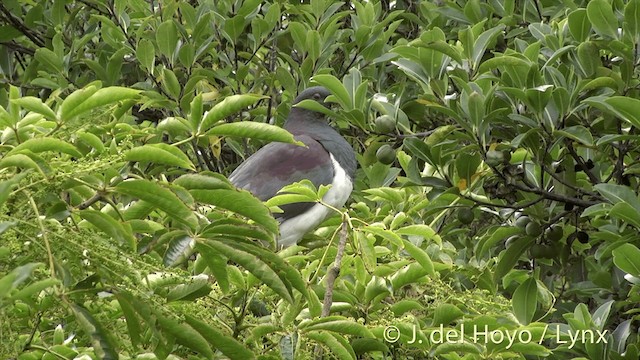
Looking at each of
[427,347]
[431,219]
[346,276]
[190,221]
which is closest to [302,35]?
[431,219]

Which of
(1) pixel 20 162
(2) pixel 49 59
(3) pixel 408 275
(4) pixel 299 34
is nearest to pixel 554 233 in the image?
(3) pixel 408 275

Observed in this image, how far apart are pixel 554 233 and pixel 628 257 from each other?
2.02 ft

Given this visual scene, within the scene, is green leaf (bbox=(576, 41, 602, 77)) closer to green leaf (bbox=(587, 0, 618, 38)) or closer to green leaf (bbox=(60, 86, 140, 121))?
green leaf (bbox=(587, 0, 618, 38))

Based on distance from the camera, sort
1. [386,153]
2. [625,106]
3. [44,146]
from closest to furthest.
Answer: [44,146] → [625,106] → [386,153]

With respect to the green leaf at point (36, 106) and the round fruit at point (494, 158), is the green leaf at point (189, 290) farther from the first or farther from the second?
the round fruit at point (494, 158)

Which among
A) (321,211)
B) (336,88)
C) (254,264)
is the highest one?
(254,264)

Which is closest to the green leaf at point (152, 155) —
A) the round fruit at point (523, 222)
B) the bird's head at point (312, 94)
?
the round fruit at point (523, 222)

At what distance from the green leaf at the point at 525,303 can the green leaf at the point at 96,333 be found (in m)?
1.37

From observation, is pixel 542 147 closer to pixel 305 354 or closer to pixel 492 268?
pixel 492 268

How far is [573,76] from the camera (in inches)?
129

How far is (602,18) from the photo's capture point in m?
3.21


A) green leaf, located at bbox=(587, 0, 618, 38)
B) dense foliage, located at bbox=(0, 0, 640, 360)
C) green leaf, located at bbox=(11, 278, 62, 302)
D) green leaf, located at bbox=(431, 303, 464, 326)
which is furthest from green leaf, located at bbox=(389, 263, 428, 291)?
green leaf, located at bbox=(11, 278, 62, 302)

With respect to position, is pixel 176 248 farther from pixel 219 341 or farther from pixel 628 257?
pixel 628 257

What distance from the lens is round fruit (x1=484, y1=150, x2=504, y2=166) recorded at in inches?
124
